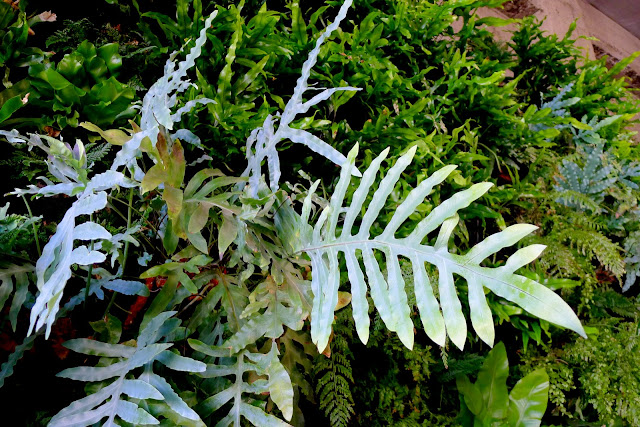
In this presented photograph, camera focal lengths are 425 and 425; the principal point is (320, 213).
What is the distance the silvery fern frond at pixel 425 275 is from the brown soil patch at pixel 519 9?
8.78ft

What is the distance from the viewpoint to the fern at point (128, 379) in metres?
0.56

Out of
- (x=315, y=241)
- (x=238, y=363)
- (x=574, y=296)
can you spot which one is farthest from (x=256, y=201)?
(x=574, y=296)

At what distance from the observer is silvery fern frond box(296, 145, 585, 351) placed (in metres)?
0.48

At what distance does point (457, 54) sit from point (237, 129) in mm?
879

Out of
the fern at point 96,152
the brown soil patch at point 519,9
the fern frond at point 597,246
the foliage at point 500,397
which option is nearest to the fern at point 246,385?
the fern at point 96,152

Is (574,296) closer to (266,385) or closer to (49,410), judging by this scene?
(266,385)

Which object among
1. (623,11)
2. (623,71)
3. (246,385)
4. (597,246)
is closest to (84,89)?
(246,385)

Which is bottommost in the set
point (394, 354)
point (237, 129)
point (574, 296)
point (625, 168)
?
point (394, 354)

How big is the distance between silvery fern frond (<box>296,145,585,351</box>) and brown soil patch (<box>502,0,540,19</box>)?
267 centimetres

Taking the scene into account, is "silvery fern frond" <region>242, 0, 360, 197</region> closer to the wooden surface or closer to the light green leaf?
the light green leaf

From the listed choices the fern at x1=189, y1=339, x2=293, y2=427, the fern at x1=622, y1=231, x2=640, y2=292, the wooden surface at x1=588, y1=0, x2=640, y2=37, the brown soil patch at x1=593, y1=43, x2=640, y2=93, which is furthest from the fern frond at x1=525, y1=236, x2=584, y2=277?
the wooden surface at x1=588, y1=0, x2=640, y2=37

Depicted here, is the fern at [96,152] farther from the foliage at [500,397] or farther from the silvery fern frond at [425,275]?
the foliage at [500,397]

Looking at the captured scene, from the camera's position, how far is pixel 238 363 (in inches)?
26.9

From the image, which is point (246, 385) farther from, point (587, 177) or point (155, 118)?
point (587, 177)
